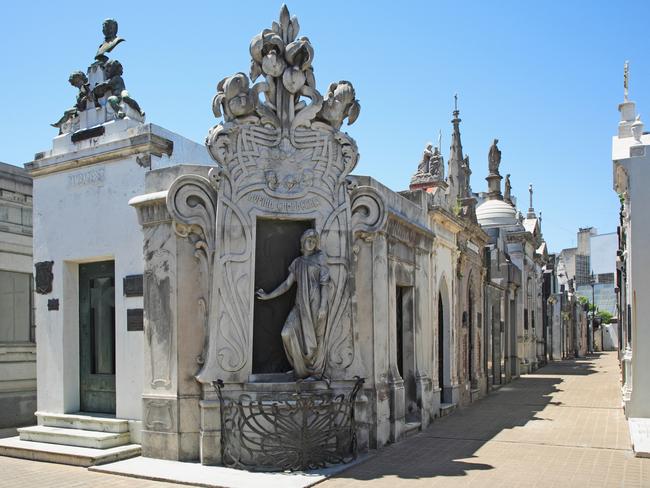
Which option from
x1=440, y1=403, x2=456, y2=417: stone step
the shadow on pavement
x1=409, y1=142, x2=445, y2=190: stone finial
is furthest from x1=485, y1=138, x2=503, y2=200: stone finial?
x1=440, y1=403, x2=456, y2=417: stone step

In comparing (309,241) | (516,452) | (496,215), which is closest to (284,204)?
(309,241)

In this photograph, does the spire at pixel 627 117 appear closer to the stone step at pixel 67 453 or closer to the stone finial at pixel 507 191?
the stone step at pixel 67 453

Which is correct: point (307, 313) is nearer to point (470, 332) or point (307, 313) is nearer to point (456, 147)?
point (470, 332)

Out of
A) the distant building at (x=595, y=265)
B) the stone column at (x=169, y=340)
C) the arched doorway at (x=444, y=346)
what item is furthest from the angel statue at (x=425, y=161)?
the distant building at (x=595, y=265)

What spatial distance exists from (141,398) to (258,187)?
3315 mm

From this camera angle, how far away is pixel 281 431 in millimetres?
→ 8281

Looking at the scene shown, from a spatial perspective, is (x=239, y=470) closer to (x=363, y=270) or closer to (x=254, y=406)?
(x=254, y=406)

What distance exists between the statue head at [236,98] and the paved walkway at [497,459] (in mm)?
4707

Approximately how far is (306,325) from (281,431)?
1.36 metres

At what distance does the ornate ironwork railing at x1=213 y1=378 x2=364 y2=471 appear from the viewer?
8.21m

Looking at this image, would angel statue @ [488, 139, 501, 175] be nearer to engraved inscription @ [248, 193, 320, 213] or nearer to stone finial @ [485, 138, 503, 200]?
stone finial @ [485, 138, 503, 200]

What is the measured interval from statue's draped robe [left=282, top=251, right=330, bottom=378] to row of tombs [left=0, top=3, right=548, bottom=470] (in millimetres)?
20

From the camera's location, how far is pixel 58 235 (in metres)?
10.6

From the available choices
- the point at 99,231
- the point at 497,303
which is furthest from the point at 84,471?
the point at 497,303
